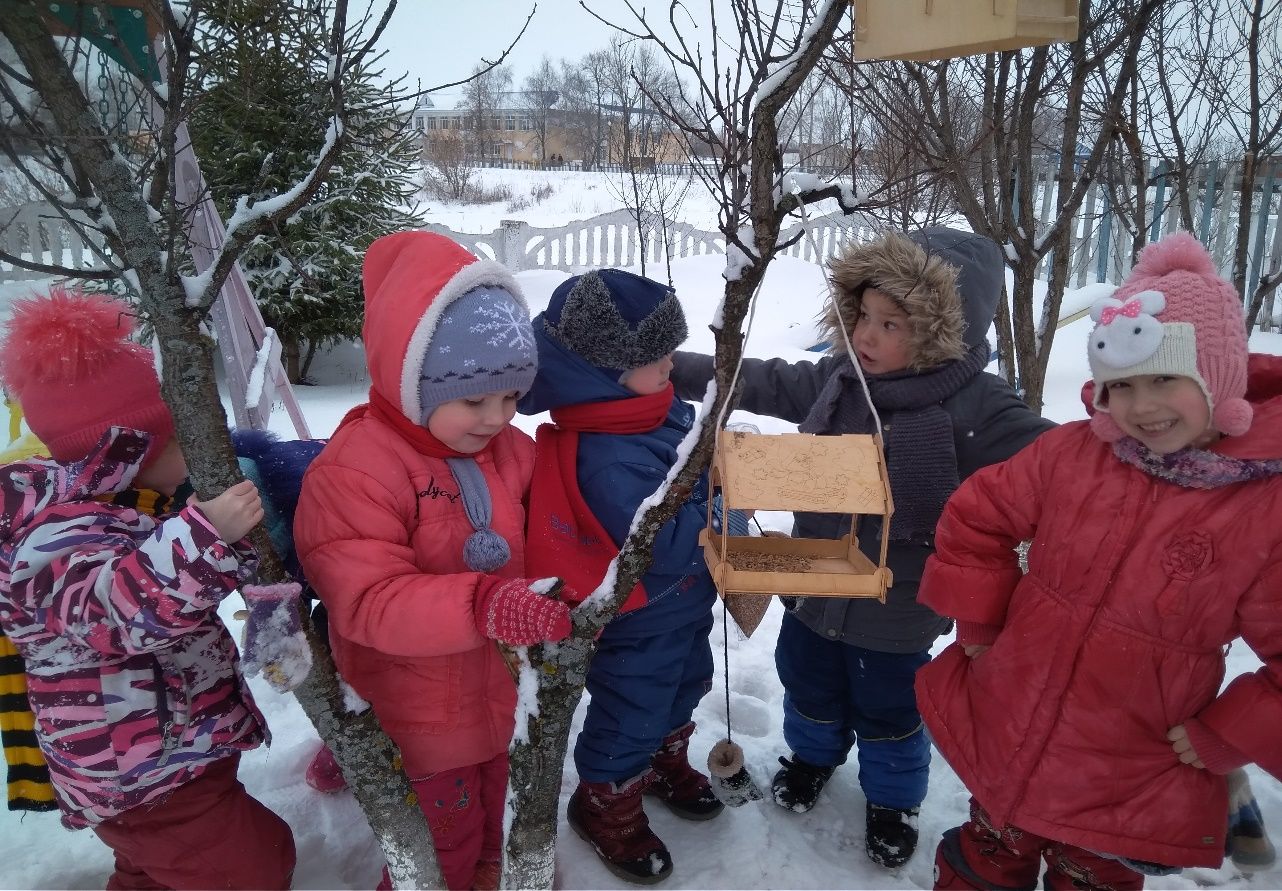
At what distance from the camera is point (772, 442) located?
1.67 m

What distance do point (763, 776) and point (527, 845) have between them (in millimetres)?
1060

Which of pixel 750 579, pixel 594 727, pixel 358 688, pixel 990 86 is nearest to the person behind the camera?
pixel 750 579

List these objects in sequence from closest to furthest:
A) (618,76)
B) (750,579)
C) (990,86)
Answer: (750,579)
(990,86)
(618,76)

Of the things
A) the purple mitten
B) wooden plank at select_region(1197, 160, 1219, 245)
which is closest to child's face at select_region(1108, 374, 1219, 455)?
the purple mitten

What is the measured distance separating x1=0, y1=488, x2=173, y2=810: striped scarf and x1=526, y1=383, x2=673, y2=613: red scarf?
871 millimetres

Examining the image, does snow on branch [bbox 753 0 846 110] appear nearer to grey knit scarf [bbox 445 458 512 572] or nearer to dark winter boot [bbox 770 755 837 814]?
grey knit scarf [bbox 445 458 512 572]

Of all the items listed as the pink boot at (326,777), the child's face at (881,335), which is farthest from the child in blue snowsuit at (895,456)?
the pink boot at (326,777)

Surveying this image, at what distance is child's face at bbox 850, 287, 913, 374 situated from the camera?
2.10m

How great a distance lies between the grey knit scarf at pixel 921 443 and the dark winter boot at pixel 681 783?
95cm

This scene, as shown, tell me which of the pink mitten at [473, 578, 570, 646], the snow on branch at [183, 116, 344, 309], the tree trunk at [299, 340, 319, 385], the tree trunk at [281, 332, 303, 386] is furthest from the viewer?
the tree trunk at [299, 340, 319, 385]

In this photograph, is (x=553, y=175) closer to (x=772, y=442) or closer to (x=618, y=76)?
(x=618, y=76)

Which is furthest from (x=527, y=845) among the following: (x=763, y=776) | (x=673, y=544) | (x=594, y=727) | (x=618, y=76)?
(x=618, y=76)

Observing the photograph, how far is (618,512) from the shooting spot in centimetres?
198

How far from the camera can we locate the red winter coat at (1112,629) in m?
1.45
